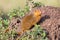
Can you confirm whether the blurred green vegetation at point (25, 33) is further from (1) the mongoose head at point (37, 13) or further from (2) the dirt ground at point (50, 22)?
(1) the mongoose head at point (37, 13)

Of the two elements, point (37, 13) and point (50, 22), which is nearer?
point (50, 22)

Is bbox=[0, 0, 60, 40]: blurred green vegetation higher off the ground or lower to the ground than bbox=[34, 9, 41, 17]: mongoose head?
lower

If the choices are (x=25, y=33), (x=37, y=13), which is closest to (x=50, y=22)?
(x=37, y=13)

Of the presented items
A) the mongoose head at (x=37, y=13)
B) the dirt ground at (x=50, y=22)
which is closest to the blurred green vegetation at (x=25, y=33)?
the dirt ground at (x=50, y=22)

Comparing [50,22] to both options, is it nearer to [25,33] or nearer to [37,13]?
[37,13]

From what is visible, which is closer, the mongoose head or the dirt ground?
the dirt ground

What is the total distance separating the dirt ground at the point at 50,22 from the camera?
4.57 meters

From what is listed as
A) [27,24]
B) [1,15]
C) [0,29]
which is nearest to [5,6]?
[1,15]

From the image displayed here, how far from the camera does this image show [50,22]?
4730 mm

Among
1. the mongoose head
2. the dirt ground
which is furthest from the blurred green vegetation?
the mongoose head

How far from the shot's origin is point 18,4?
6.32 m

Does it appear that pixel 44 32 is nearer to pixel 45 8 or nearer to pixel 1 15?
pixel 45 8

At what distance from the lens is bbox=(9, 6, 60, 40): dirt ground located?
457 cm

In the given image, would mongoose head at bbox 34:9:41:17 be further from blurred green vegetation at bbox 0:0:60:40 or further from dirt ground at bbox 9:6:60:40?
blurred green vegetation at bbox 0:0:60:40
